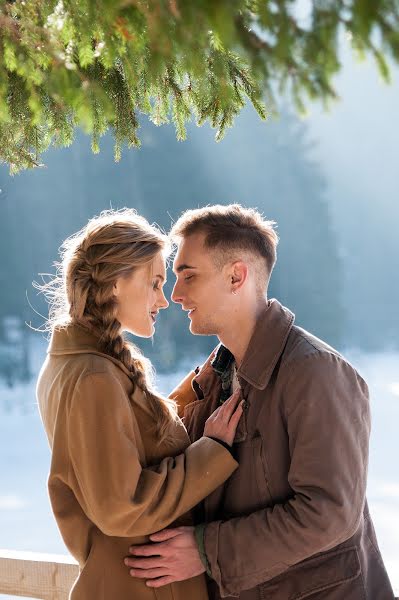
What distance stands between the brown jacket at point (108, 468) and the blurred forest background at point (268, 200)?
11153 mm

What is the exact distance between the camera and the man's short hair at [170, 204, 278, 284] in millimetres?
2207

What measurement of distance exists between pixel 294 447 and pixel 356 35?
1.02m

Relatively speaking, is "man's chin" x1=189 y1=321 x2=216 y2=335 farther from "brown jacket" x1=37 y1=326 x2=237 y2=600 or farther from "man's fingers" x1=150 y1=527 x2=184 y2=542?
"man's fingers" x1=150 y1=527 x2=184 y2=542

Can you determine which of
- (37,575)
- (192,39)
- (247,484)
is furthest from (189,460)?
(192,39)

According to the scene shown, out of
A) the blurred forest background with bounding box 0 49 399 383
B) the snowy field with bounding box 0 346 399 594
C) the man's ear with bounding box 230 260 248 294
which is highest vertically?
the blurred forest background with bounding box 0 49 399 383

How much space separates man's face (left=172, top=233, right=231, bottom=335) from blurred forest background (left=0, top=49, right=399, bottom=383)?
35.6 ft

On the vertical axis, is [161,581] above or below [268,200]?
below

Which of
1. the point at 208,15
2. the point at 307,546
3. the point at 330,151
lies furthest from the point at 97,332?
the point at 330,151

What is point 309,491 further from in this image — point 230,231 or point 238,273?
point 230,231

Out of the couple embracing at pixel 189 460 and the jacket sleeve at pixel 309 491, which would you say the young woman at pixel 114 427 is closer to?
the couple embracing at pixel 189 460

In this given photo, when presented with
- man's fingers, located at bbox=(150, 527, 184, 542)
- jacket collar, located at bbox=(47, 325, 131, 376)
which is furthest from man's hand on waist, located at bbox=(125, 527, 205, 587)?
jacket collar, located at bbox=(47, 325, 131, 376)

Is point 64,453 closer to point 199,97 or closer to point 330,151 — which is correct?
point 199,97

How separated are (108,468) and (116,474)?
0.02 metres

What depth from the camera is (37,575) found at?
2506 mm
